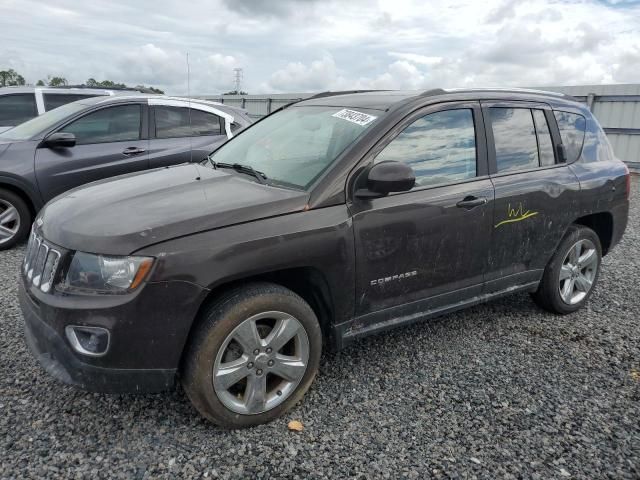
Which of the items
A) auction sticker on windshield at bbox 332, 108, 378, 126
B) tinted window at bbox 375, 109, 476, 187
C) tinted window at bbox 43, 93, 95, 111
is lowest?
tinted window at bbox 375, 109, 476, 187

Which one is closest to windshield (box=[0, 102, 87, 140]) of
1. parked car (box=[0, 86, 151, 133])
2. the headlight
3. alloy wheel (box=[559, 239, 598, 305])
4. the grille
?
parked car (box=[0, 86, 151, 133])

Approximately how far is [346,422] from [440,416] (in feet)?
1.77

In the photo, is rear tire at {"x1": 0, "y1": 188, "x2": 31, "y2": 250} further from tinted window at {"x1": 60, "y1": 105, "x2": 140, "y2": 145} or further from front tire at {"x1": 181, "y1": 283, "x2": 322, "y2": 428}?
front tire at {"x1": 181, "y1": 283, "x2": 322, "y2": 428}

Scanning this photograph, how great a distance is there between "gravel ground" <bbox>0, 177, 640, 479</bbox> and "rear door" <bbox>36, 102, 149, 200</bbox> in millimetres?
2334

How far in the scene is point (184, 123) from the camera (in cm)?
645

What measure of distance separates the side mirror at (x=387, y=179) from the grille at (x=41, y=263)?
160cm

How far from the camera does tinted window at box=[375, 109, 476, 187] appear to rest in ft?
10.0

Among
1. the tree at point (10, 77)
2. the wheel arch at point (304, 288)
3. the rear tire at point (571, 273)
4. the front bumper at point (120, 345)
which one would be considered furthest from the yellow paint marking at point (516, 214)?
the tree at point (10, 77)

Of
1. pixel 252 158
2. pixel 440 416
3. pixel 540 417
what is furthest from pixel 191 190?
pixel 540 417

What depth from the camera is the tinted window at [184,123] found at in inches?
247

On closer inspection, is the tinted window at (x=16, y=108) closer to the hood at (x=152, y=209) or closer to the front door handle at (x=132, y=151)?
the front door handle at (x=132, y=151)

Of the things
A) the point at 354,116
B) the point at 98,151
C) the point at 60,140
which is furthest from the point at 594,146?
the point at 60,140

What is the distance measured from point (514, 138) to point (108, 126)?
468cm

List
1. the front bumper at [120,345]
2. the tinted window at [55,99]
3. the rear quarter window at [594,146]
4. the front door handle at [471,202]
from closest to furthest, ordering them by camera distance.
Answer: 1. the front bumper at [120,345]
2. the front door handle at [471,202]
3. the rear quarter window at [594,146]
4. the tinted window at [55,99]
